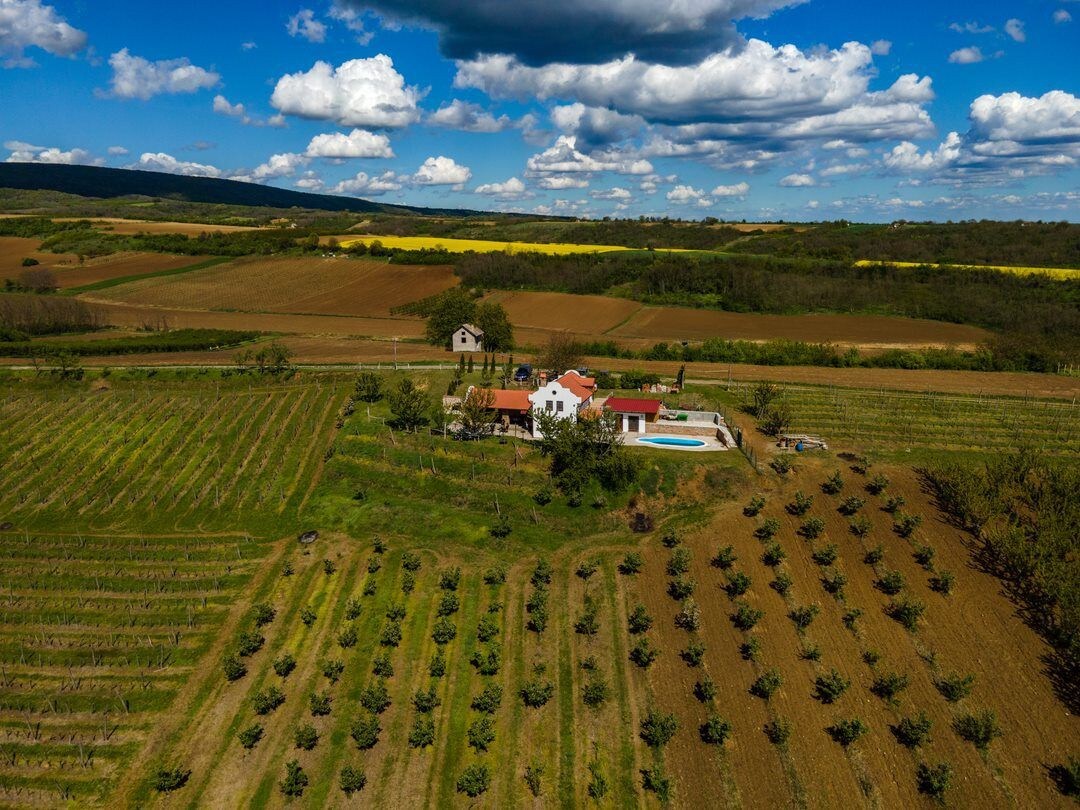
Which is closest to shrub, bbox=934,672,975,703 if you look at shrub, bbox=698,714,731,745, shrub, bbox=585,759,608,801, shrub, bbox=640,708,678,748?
shrub, bbox=698,714,731,745

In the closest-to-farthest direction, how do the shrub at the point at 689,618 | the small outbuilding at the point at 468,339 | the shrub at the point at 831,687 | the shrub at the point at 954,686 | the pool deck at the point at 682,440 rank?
the shrub at the point at 954,686 → the shrub at the point at 831,687 → the shrub at the point at 689,618 → the pool deck at the point at 682,440 → the small outbuilding at the point at 468,339

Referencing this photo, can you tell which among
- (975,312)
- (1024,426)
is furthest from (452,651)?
(975,312)

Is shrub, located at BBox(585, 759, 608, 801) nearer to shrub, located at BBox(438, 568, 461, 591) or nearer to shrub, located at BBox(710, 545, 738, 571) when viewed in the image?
shrub, located at BBox(438, 568, 461, 591)

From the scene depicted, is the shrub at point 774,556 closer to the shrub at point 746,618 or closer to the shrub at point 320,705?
the shrub at point 746,618

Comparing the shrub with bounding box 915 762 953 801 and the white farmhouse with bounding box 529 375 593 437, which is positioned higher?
the white farmhouse with bounding box 529 375 593 437

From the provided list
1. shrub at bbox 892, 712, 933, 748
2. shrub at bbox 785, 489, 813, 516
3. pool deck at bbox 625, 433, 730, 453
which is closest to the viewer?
shrub at bbox 892, 712, 933, 748

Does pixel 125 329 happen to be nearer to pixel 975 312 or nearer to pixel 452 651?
pixel 452 651

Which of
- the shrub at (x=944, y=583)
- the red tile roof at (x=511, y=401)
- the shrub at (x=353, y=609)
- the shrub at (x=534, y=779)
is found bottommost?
the shrub at (x=534, y=779)

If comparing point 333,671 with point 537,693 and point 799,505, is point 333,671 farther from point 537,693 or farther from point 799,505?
point 799,505

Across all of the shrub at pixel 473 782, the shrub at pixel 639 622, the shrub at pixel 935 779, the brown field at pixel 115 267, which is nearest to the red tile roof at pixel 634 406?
the shrub at pixel 639 622
